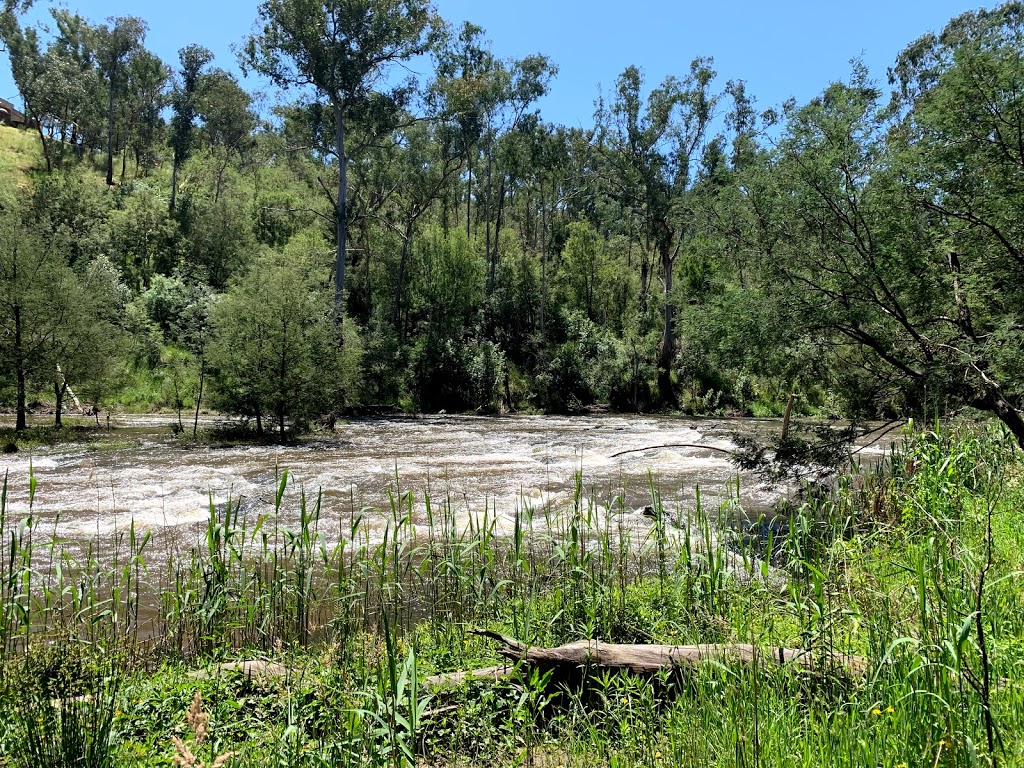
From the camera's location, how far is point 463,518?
9.49 metres

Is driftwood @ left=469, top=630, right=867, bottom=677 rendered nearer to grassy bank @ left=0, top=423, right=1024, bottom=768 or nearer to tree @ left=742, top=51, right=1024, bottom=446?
grassy bank @ left=0, top=423, right=1024, bottom=768

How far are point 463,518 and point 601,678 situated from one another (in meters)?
5.68

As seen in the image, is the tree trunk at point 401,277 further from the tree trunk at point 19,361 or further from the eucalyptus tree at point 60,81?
the eucalyptus tree at point 60,81

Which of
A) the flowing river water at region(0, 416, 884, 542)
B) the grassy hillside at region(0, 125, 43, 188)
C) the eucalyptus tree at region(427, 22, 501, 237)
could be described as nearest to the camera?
the flowing river water at region(0, 416, 884, 542)

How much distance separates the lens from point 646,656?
4.00 metres

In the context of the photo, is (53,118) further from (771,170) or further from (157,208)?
(771,170)

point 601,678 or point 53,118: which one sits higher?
point 53,118

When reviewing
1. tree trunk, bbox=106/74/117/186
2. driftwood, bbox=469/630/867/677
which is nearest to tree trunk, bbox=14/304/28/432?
driftwood, bbox=469/630/867/677

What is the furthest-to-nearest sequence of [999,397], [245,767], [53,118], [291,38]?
1. [53,118]
2. [291,38]
3. [999,397]
4. [245,767]

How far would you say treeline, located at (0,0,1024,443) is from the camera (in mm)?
8406

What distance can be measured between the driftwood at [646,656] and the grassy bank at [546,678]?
0.27 feet

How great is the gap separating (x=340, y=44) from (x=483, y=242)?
68.2ft

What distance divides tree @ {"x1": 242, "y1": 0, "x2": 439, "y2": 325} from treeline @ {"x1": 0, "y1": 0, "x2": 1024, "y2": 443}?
0.12 meters

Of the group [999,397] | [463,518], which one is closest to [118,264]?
[463,518]
